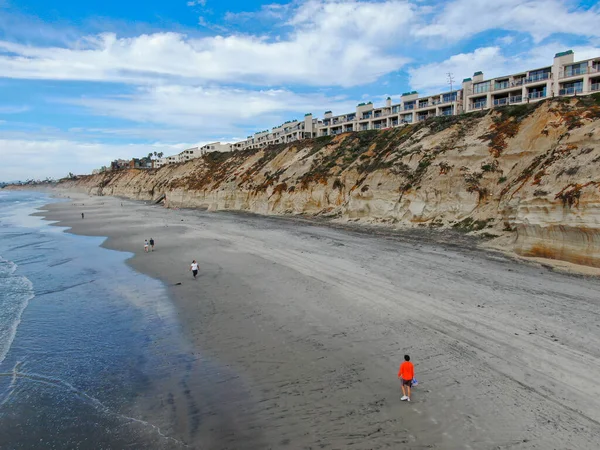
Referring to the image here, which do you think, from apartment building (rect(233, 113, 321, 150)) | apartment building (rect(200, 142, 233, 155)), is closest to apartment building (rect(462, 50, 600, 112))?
apartment building (rect(233, 113, 321, 150))

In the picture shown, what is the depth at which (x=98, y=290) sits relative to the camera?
699 inches

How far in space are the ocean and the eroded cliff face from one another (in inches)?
762

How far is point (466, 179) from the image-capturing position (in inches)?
1175

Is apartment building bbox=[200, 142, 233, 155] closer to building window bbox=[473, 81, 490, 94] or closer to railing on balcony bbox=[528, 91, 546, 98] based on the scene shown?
building window bbox=[473, 81, 490, 94]

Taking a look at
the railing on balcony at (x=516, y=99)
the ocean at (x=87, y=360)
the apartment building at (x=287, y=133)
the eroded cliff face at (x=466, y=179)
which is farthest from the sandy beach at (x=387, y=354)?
the apartment building at (x=287, y=133)

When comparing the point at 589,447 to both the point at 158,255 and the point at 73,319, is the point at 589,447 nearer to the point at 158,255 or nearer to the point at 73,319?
the point at 73,319

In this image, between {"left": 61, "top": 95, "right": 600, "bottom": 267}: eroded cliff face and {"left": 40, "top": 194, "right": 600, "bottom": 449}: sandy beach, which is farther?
{"left": 61, "top": 95, "right": 600, "bottom": 267}: eroded cliff face

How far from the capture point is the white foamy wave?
488 inches

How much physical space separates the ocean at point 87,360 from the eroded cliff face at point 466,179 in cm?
1935

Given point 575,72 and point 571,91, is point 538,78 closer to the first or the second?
point 575,72

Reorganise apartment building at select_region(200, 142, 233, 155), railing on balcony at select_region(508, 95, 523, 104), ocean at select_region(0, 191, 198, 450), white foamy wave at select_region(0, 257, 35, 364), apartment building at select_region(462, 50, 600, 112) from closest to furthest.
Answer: ocean at select_region(0, 191, 198, 450), white foamy wave at select_region(0, 257, 35, 364), apartment building at select_region(462, 50, 600, 112), railing on balcony at select_region(508, 95, 523, 104), apartment building at select_region(200, 142, 233, 155)

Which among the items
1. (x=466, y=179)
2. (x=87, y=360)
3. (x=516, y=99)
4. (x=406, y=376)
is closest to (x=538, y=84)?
(x=516, y=99)

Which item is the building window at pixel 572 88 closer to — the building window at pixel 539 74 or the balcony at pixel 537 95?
the balcony at pixel 537 95

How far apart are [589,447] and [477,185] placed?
82.7ft
